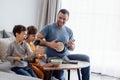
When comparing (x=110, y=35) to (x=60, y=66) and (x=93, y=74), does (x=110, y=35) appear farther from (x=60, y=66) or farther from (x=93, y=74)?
(x=60, y=66)

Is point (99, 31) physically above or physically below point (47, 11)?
below

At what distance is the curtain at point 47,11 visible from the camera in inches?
182

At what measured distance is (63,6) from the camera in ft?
15.6

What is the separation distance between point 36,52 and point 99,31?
1.92 metres

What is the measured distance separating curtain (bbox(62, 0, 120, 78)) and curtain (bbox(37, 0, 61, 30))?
0.22 m

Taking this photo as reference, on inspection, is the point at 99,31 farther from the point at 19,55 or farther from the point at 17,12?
the point at 19,55

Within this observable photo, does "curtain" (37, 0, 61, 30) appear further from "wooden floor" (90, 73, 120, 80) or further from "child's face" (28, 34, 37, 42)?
"child's face" (28, 34, 37, 42)

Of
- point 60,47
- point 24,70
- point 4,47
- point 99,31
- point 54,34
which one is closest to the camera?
point 24,70

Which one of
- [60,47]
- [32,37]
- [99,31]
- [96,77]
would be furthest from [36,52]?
[99,31]

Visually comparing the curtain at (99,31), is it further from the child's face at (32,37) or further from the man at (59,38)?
the child's face at (32,37)

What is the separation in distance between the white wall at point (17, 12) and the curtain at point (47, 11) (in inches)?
4.1

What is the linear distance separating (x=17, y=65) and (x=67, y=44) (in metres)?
0.77

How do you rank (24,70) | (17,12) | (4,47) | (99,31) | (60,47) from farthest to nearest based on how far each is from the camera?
(99,31) → (17,12) → (4,47) → (60,47) → (24,70)

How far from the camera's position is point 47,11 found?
472 centimetres
